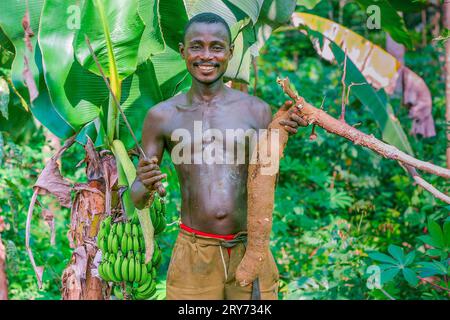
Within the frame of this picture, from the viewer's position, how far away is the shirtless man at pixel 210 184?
2457 millimetres

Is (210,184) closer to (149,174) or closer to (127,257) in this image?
(149,174)

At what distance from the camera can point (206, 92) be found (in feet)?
8.29

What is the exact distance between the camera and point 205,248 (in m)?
2.49

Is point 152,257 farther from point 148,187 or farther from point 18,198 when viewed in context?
point 18,198

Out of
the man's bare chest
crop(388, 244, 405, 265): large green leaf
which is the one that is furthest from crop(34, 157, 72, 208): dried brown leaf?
crop(388, 244, 405, 265): large green leaf

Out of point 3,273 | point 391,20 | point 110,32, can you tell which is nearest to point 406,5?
point 391,20

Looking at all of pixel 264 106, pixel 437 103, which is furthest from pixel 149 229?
pixel 437 103

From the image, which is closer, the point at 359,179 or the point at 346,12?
the point at 359,179

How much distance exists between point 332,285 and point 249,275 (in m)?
1.92

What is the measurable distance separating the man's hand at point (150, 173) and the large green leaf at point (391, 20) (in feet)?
7.96

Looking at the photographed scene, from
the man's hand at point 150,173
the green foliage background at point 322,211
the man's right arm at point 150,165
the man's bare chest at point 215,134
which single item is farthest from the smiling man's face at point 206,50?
the green foliage background at point 322,211

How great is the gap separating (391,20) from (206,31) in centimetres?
231

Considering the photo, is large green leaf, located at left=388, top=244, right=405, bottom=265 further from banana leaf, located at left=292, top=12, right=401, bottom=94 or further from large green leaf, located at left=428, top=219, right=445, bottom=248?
banana leaf, located at left=292, top=12, right=401, bottom=94

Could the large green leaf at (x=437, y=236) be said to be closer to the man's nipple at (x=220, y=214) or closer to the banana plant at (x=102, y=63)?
the banana plant at (x=102, y=63)
